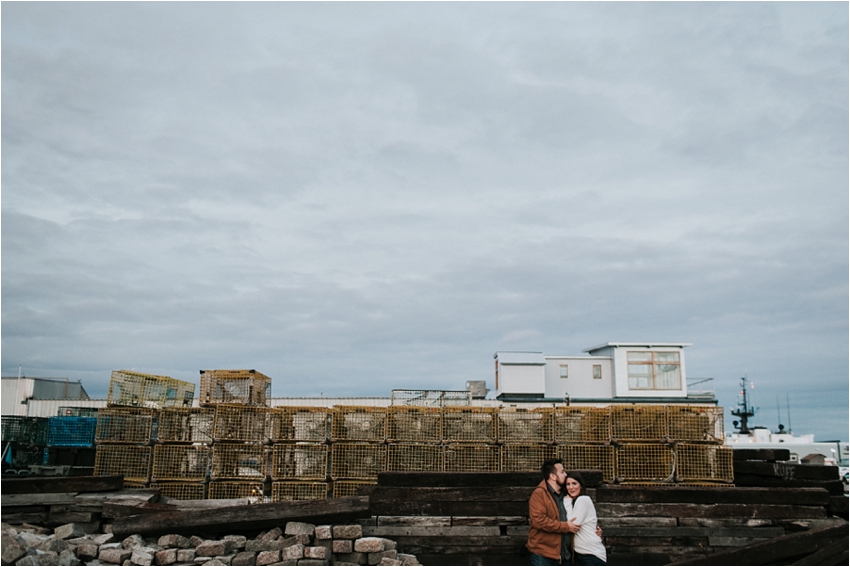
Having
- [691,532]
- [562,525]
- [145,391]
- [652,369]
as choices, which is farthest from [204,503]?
[652,369]

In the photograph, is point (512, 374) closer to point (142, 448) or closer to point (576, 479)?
point (142, 448)

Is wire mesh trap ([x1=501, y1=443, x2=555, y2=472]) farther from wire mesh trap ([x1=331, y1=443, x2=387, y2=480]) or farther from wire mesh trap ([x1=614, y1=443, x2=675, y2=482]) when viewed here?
wire mesh trap ([x1=331, y1=443, x2=387, y2=480])

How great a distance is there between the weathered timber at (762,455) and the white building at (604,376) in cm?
2118

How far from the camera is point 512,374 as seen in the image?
3769cm

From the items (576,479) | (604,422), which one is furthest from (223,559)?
(604,422)

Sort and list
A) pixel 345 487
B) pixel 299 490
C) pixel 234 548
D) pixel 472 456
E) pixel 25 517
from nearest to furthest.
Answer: pixel 234 548, pixel 25 517, pixel 299 490, pixel 345 487, pixel 472 456

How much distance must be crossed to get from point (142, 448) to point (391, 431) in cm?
487

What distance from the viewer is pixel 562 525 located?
830 cm

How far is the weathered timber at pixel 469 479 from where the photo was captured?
38.1 ft

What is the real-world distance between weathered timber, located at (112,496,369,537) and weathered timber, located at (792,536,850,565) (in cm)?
719

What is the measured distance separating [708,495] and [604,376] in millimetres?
27807

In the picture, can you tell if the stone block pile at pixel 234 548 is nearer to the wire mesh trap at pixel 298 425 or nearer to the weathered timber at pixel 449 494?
the weathered timber at pixel 449 494

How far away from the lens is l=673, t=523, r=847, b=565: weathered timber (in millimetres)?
10352

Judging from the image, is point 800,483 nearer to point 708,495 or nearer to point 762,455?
point 762,455
